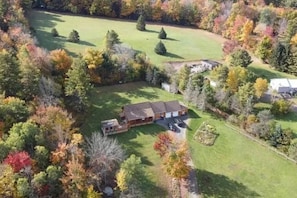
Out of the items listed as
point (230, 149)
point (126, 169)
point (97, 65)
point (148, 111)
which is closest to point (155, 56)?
point (97, 65)

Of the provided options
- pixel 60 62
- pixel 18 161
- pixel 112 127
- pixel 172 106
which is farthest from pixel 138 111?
pixel 18 161

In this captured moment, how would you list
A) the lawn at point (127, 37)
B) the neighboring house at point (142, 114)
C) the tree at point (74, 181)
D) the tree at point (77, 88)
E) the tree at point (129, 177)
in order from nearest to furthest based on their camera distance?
the tree at point (74, 181)
the tree at point (129, 177)
the neighboring house at point (142, 114)
the tree at point (77, 88)
the lawn at point (127, 37)

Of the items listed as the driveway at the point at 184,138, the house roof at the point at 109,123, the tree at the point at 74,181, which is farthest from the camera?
the house roof at the point at 109,123

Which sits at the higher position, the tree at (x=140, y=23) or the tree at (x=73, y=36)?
the tree at (x=140, y=23)

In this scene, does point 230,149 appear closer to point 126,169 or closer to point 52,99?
point 126,169

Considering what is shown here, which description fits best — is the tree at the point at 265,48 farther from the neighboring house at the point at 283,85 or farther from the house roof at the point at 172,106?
the house roof at the point at 172,106

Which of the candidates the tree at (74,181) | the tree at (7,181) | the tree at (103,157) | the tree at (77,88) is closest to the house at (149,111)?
the tree at (77,88)
